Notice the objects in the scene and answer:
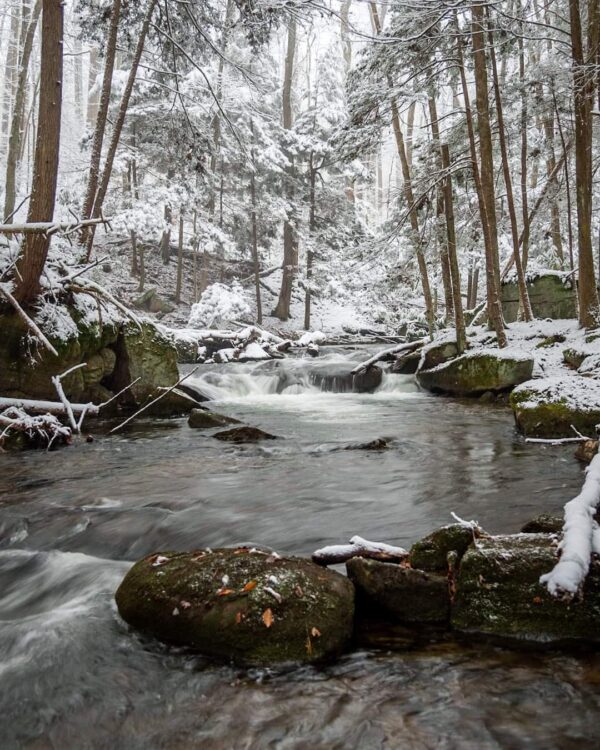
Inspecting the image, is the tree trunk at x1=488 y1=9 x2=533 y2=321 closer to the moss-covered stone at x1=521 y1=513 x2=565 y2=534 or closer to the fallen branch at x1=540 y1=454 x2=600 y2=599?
the moss-covered stone at x1=521 y1=513 x2=565 y2=534

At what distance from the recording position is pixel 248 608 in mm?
2607

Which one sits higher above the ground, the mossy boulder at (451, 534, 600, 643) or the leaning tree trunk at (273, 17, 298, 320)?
the leaning tree trunk at (273, 17, 298, 320)

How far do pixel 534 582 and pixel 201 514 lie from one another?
320cm

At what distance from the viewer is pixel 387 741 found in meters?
2.12

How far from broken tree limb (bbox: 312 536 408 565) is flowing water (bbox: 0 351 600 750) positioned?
0.59m

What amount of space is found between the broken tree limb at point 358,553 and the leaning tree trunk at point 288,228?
21059 mm

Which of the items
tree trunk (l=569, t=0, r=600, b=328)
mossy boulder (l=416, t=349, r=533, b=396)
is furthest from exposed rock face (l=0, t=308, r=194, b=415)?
tree trunk (l=569, t=0, r=600, b=328)

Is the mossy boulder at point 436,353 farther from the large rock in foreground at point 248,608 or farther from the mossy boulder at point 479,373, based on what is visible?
the large rock in foreground at point 248,608

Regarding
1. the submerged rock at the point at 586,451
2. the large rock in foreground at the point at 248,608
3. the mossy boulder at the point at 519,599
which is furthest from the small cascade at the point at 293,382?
the mossy boulder at the point at 519,599

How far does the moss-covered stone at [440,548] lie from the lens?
305 cm

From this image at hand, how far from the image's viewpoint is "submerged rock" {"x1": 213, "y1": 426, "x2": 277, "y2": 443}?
26.7 feet

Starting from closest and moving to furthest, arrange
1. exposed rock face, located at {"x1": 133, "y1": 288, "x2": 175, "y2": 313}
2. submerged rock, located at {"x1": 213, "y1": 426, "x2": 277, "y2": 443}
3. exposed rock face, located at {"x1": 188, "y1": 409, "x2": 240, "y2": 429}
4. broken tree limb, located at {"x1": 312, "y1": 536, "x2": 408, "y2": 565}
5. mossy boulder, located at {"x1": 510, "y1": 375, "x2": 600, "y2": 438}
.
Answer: broken tree limb, located at {"x1": 312, "y1": 536, "x2": 408, "y2": 565}
mossy boulder, located at {"x1": 510, "y1": 375, "x2": 600, "y2": 438}
submerged rock, located at {"x1": 213, "y1": 426, "x2": 277, "y2": 443}
exposed rock face, located at {"x1": 188, "y1": 409, "x2": 240, "y2": 429}
exposed rock face, located at {"x1": 133, "y1": 288, "x2": 175, "y2": 313}

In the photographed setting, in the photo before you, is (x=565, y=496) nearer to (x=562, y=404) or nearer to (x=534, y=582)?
(x=562, y=404)

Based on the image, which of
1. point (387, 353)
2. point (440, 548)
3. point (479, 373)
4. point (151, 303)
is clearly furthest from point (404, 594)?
point (151, 303)
